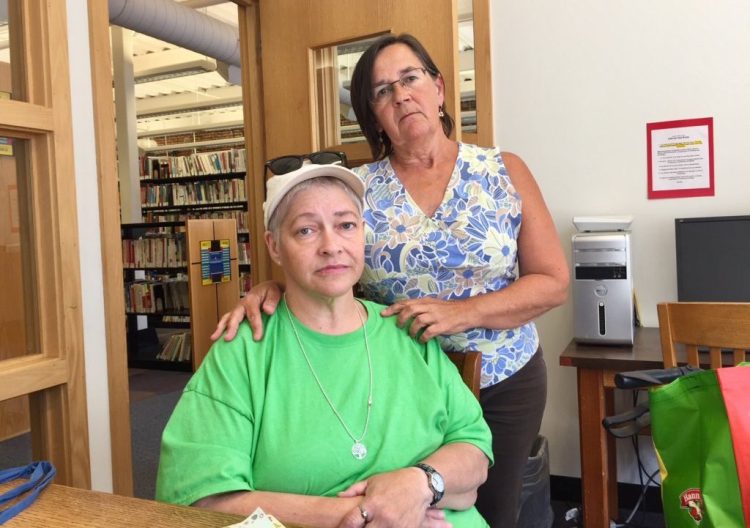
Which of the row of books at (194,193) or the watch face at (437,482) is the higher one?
the row of books at (194,193)

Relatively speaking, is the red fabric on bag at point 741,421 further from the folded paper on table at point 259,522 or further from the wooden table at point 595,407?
the wooden table at point 595,407

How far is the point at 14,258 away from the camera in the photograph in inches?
71.0

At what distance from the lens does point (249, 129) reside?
296 cm

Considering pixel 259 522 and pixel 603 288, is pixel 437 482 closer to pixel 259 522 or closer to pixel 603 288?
pixel 259 522

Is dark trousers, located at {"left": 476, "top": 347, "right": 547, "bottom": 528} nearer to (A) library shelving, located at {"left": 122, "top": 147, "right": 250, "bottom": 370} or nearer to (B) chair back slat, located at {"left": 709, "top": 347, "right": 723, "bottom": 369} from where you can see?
(B) chair back slat, located at {"left": 709, "top": 347, "right": 723, "bottom": 369}

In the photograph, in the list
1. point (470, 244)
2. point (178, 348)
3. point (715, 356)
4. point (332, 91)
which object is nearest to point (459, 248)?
point (470, 244)

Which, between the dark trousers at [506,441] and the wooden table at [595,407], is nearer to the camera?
the dark trousers at [506,441]

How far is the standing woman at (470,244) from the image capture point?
156cm

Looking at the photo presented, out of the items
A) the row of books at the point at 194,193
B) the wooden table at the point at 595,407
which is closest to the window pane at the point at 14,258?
the wooden table at the point at 595,407

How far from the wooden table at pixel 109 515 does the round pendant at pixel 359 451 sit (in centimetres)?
27

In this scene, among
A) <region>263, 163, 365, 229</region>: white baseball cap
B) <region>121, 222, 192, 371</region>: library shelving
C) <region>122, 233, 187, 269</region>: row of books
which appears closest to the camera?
<region>263, 163, 365, 229</region>: white baseball cap

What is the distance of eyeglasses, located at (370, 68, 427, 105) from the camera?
1611 millimetres

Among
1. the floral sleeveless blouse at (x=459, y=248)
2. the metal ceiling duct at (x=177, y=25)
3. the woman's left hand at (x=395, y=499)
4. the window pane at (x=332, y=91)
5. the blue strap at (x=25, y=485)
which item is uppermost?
the metal ceiling duct at (x=177, y=25)

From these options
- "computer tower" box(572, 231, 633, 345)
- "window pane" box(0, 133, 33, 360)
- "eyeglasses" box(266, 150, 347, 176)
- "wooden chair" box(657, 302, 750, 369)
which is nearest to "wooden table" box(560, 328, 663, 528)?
"computer tower" box(572, 231, 633, 345)
